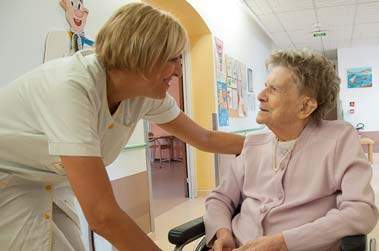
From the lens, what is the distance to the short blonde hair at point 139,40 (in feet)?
3.31

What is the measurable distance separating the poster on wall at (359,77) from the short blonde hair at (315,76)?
28.5 feet

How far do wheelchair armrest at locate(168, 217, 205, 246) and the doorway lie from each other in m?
Result: 0.55

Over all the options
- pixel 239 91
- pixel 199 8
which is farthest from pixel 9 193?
pixel 239 91

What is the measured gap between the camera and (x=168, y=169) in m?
8.41

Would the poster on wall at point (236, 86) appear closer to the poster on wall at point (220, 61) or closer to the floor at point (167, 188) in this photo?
the poster on wall at point (220, 61)

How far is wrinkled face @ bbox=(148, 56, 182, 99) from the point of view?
108 centimetres

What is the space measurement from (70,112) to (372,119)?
9.59 meters

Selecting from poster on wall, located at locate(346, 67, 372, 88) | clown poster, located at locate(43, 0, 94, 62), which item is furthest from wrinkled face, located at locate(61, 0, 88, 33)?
poster on wall, located at locate(346, 67, 372, 88)

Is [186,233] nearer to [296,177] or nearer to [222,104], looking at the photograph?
[296,177]

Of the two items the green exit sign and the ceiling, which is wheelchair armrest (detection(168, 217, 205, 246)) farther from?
the green exit sign

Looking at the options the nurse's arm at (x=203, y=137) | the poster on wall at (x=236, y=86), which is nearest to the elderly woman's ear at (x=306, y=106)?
the nurse's arm at (x=203, y=137)

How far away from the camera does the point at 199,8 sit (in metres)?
4.58

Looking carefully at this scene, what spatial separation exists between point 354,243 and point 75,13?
6.72 feet

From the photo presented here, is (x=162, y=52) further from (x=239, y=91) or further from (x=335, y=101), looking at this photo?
(x=239, y=91)
